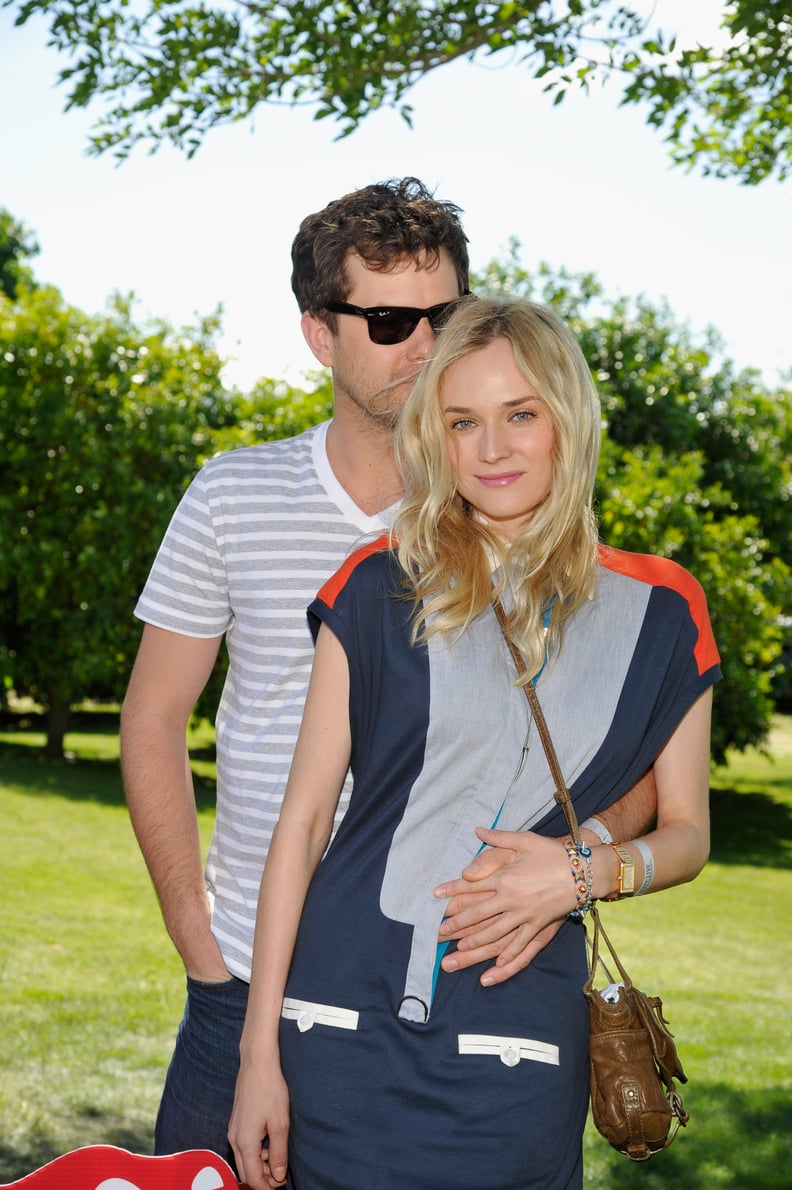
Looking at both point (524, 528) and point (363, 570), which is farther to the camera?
point (524, 528)

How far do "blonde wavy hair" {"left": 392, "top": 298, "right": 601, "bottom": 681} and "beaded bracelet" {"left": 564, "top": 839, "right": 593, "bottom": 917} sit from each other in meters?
0.30

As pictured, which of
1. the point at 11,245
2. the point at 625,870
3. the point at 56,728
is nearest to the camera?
the point at 625,870

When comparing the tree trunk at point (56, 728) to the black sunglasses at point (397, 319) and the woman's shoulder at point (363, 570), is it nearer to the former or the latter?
the black sunglasses at point (397, 319)

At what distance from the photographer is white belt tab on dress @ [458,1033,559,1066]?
1.94m

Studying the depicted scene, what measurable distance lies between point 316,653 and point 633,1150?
0.95 metres

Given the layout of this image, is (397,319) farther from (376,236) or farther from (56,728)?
(56,728)

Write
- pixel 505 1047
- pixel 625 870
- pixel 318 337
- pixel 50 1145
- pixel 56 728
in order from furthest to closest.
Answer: pixel 56 728, pixel 50 1145, pixel 318 337, pixel 625 870, pixel 505 1047

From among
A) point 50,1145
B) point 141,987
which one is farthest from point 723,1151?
point 141,987

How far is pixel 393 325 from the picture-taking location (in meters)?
2.60

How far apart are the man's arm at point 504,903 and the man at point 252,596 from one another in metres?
0.61

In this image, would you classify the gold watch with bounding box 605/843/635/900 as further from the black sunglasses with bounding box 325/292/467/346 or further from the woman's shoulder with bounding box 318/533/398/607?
the black sunglasses with bounding box 325/292/467/346

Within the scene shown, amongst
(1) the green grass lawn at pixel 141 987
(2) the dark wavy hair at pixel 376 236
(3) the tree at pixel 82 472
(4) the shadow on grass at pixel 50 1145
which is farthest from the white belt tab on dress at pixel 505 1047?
(3) the tree at pixel 82 472

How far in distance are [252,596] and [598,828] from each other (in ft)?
2.83

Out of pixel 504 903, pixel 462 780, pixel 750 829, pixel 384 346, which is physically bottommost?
pixel 750 829
